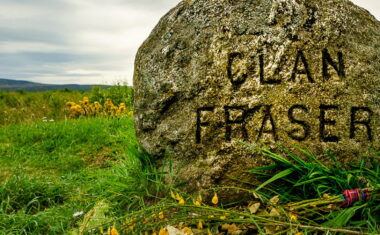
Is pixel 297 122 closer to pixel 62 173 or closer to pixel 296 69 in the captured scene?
pixel 296 69

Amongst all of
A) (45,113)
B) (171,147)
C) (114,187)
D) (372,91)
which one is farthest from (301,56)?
(45,113)

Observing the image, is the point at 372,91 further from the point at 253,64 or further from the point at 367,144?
the point at 253,64

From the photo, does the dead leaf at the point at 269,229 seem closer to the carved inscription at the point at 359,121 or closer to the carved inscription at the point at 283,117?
the carved inscription at the point at 283,117

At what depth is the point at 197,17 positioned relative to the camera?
2.79 meters

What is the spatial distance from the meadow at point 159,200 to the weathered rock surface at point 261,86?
0.17 metres

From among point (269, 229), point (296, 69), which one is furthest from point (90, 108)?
point (269, 229)

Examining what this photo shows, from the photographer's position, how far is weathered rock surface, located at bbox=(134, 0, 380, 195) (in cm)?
267

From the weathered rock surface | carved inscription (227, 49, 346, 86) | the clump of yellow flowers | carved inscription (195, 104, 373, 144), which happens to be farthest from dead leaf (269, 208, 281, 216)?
the clump of yellow flowers

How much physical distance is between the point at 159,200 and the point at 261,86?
49.3 inches

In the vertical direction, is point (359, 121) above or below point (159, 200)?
above

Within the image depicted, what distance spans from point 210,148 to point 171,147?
341 millimetres

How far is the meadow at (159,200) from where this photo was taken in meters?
1.94

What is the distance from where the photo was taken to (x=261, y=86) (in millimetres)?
2686

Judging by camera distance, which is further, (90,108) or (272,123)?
(90,108)
